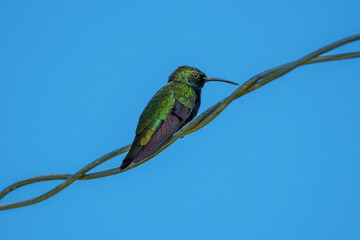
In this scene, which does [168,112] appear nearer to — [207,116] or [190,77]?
[190,77]

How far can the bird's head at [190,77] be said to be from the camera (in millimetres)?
7516

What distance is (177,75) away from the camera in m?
7.58

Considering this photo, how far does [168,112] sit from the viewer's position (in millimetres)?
6348

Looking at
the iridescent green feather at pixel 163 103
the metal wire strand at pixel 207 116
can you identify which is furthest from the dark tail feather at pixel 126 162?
the iridescent green feather at pixel 163 103

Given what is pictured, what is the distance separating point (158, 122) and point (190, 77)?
159 cm

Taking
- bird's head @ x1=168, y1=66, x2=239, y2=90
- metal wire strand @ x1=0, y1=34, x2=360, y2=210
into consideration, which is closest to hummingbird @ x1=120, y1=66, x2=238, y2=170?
bird's head @ x1=168, y1=66, x2=239, y2=90

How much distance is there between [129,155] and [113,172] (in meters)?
0.77

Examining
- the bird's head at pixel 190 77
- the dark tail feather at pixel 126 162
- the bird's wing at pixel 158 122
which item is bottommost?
the dark tail feather at pixel 126 162

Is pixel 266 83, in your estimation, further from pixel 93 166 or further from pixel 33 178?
pixel 33 178

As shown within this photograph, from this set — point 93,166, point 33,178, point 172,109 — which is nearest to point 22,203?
point 33,178

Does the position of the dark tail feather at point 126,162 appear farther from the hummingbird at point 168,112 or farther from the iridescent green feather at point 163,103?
the iridescent green feather at point 163,103

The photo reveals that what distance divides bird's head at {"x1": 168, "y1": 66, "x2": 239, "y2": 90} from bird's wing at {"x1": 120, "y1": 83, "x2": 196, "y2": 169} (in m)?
0.53

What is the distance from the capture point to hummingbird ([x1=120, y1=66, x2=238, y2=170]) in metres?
5.65

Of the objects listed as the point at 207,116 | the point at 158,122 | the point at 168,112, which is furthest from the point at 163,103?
the point at 207,116
